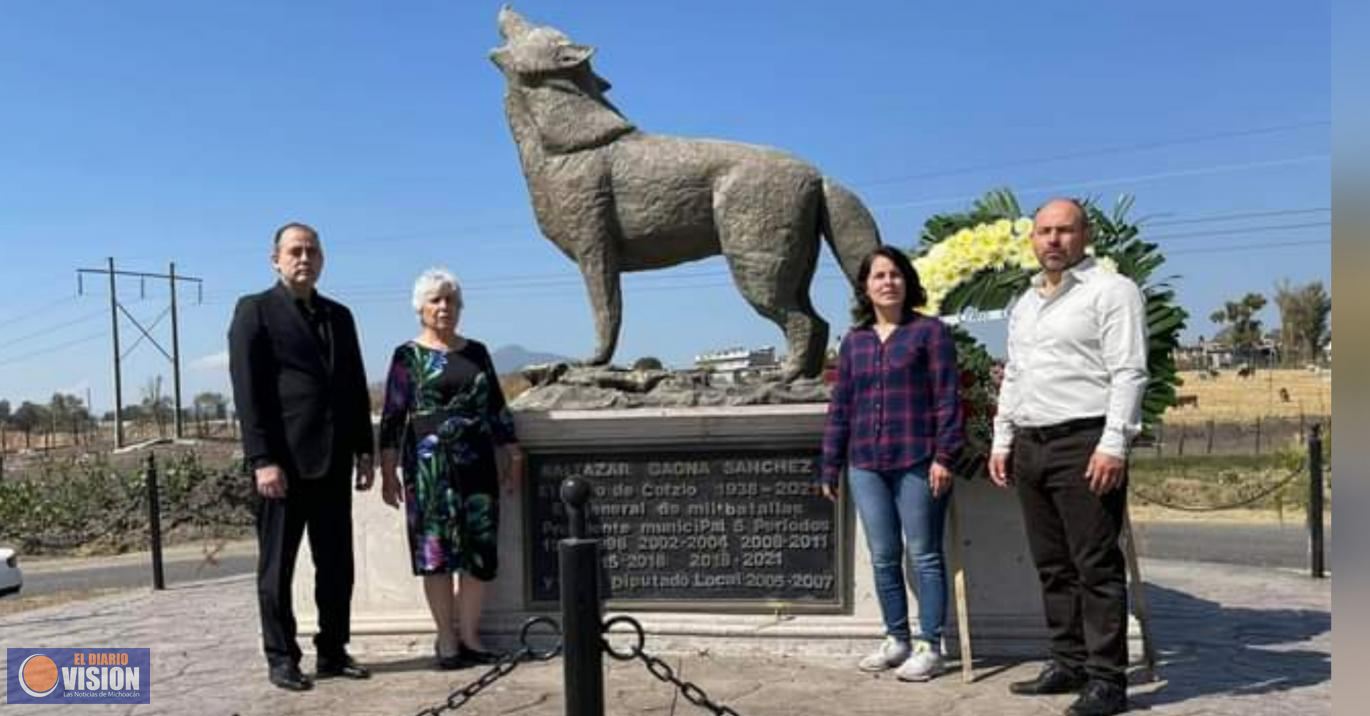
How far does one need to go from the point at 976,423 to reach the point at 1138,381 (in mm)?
1132

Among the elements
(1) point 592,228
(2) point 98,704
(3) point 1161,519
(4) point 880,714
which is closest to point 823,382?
(1) point 592,228

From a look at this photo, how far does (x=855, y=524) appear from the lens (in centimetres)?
510

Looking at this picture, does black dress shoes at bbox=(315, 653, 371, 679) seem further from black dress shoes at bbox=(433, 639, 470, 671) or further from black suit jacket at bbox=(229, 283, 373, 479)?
black suit jacket at bbox=(229, 283, 373, 479)

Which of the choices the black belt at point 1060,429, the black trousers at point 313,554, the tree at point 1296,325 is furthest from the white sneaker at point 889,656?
the tree at point 1296,325

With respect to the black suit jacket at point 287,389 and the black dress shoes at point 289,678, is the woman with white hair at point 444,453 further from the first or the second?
the black dress shoes at point 289,678

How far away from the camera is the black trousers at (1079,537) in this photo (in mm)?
3992

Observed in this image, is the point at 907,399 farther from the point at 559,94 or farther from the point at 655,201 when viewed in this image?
the point at 559,94

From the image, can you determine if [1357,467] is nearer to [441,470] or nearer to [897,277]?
[897,277]

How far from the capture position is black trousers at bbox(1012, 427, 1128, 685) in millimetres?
3992

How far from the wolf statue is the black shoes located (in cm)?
212

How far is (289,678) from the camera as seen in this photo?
4742 millimetres

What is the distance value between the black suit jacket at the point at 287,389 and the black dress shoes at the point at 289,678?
0.87 metres

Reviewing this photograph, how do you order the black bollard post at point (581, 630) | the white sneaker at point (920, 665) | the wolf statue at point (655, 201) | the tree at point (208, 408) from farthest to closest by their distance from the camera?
the tree at point (208, 408)
the wolf statue at point (655, 201)
the white sneaker at point (920, 665)
the black bollard post at point (581, 630)

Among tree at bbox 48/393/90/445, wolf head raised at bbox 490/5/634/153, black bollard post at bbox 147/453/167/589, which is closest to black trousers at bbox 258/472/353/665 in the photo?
wolf head raised at bbox 490/5/634/153
